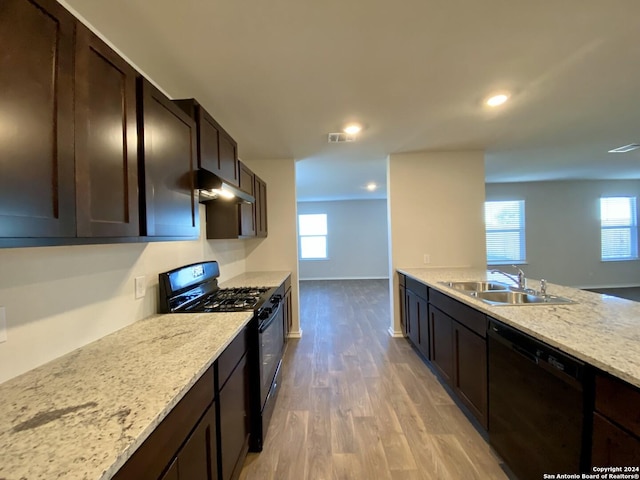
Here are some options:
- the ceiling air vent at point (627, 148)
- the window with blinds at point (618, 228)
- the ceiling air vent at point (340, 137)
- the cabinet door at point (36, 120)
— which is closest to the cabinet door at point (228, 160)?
the ceiling air vent at point (340, 137)

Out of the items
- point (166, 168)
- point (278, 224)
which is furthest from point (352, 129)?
point (166, 168)

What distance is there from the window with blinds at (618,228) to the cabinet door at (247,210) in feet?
25.9

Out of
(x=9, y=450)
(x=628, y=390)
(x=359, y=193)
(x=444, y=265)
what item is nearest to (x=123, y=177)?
(x=9, y=450)

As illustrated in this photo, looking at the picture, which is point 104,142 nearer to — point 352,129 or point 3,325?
A: point 3,325

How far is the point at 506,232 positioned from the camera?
248 inches

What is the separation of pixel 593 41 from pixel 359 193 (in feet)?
18.6

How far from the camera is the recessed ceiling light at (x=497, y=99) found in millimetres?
2127

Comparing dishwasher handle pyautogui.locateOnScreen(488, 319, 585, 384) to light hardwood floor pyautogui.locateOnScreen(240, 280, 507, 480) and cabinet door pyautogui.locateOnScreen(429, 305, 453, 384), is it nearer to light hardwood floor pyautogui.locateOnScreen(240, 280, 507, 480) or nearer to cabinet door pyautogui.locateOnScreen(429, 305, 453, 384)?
cabinet door pyautogui.locateOnScreen(429, 305, 453, 384)

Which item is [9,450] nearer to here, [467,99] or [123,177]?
[123,177]

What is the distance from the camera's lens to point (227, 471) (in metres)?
1.32

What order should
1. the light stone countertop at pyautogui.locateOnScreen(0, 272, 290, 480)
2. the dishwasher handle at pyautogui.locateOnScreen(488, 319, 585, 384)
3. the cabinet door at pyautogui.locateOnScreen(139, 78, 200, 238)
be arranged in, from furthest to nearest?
the cabinet door at pyautogui.locateOnScreen(139, 78, 200, 238), the dishwasher handle at pyautogui.locateOnScreen(488, 319, 585, 384), the light stone countertop at pyautogui.locateOnScreen(0, 272, 290, 480)

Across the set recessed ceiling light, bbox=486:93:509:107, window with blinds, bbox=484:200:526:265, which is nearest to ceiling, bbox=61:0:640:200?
recessed ceiling light, bbox=486:93:509:107

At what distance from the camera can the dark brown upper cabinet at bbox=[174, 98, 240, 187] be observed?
67.4 inches

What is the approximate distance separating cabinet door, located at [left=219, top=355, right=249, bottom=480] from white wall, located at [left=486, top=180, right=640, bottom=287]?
264 inches
